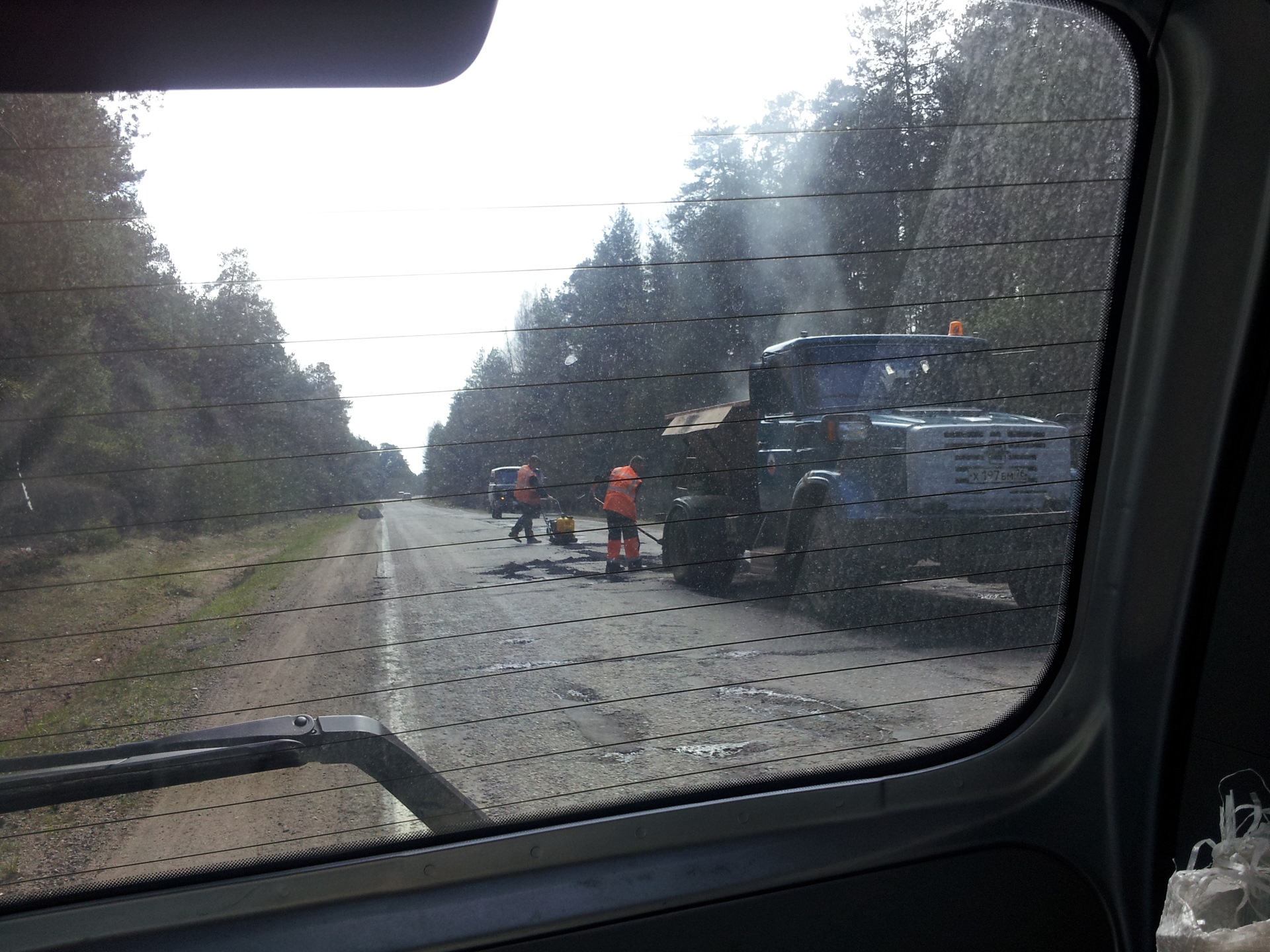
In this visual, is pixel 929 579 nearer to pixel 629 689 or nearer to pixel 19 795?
pixel 629 689

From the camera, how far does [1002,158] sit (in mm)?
2191

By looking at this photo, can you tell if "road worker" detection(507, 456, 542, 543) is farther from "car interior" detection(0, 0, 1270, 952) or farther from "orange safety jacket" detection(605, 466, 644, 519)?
"orange safety jacket" detection(605, 466, 644, 519)

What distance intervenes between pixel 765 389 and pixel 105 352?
4.33 ft

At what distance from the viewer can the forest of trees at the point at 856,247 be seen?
78.0 inches

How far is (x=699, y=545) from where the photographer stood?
7.03ft

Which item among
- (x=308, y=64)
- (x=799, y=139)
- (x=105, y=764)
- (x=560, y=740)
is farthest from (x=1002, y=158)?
(x=105, y=764)

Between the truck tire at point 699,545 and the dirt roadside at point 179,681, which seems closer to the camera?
the dirt roadside at point 179,681

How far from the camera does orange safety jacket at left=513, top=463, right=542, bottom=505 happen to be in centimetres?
197

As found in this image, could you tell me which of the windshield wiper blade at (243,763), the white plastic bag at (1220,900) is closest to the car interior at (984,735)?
the windshield wiper blade at (243,763)

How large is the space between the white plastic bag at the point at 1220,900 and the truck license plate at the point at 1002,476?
931mm

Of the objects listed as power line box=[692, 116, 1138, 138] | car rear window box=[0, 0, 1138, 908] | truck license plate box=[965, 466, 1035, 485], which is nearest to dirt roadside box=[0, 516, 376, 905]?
car rear window box=[0, 0, 1138, 908]

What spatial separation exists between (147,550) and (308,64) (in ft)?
2.90

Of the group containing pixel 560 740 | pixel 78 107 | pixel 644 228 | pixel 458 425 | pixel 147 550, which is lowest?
pixel 560 740

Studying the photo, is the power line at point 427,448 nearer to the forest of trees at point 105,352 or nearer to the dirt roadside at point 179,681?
the forest of trees at point 105,352
